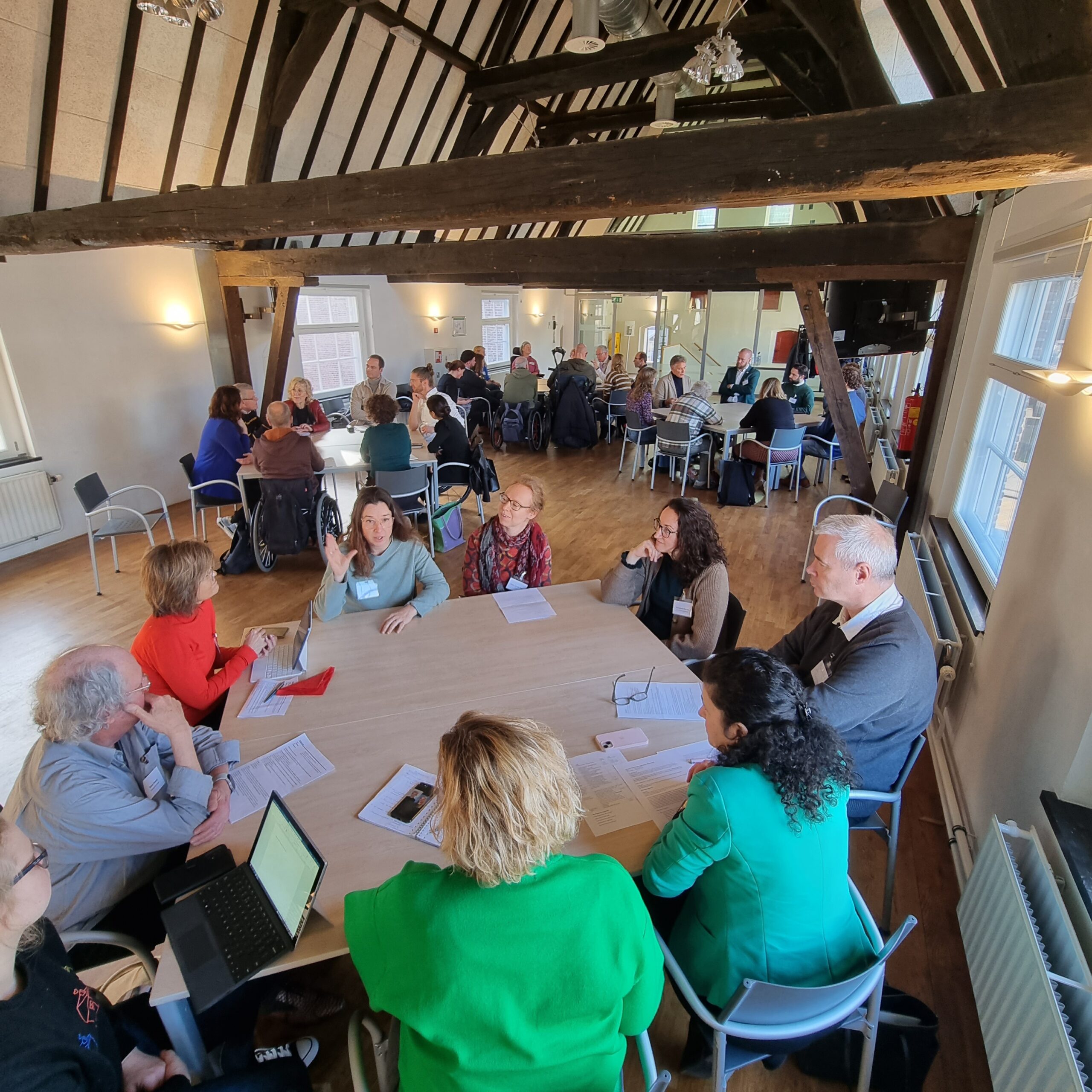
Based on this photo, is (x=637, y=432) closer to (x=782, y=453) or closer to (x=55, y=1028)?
(x=782, y=453)

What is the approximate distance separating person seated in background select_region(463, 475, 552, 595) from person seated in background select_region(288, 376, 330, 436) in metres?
3.64

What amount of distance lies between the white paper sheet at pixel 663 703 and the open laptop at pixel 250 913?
104 cm

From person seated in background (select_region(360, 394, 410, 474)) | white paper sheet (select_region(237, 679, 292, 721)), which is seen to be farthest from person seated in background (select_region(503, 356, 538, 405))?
white paper sheet (select_region(237, 679, 292, 721))

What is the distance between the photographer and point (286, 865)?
4.56 feet

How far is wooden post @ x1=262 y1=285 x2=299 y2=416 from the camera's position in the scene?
22.6 ft

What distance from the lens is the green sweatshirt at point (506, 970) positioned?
3.22ft

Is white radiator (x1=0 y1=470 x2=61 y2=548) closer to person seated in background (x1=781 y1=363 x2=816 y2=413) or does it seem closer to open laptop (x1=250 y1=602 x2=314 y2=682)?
open laptop (x1=250 y1=602 x2=314 y2=682)

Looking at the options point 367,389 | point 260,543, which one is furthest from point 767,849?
point 367,389

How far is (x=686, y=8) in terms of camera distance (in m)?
8.19

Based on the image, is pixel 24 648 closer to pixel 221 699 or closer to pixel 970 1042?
pixel 221 699

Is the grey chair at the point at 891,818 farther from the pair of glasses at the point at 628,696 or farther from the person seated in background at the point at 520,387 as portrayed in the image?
the person seated in background at the point at 520,387

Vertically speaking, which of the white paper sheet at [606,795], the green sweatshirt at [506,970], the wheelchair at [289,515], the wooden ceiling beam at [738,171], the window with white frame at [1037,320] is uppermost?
the wooden ceiling beam at [738,171]

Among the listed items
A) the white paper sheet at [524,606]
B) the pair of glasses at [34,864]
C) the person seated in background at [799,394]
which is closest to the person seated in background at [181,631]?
the pair of glasses at [34,864]

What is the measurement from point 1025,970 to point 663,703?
1084 millimetres
